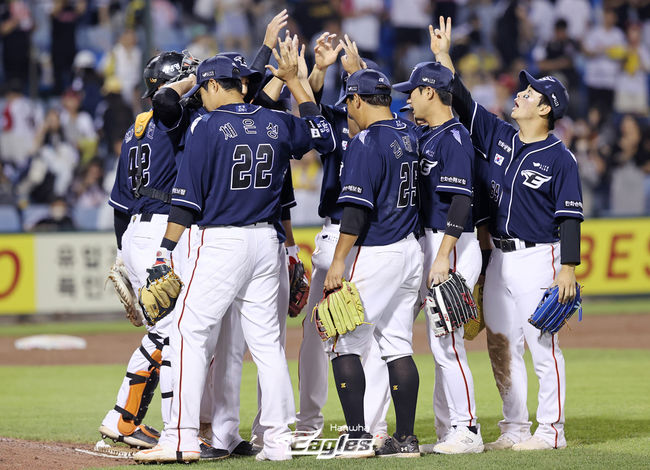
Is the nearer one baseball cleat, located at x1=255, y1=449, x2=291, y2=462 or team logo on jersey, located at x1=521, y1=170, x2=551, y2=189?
baseball cleat, located at x1=255, y1=449, x2=291, y2=462

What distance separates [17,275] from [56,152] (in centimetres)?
322

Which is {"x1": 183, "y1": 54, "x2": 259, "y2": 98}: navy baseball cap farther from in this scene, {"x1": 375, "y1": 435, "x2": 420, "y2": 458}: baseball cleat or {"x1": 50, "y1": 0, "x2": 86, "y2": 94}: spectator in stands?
{"x1": 50, "y1": 0, "x2": 86, "y2": 94}: spectator in stands

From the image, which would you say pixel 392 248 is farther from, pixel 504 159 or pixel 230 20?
pixel 230 20

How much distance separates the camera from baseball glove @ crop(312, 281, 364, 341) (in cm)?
561

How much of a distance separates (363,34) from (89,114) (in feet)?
19.0

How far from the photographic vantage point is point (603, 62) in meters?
19.6

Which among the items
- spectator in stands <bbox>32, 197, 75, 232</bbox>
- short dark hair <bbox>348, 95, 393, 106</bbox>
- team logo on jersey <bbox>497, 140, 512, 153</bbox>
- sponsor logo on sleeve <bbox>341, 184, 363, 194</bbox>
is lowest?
spectator in stands <bbox>32, 197, 75, 232</bbox>

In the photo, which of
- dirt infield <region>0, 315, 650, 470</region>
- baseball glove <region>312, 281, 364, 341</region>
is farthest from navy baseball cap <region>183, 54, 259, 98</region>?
dirt infield <region>0, 315, 650, 470</region>

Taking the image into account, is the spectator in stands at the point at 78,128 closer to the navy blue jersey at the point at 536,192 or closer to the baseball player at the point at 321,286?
the baseball player at the point at 321,286

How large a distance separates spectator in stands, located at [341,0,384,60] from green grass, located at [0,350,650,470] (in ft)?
31.6

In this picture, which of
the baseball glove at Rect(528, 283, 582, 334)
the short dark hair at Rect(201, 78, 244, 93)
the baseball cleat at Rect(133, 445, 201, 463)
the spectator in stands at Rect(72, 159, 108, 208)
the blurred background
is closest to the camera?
the baseball cleat at Rect(133, 445, 201, 463)

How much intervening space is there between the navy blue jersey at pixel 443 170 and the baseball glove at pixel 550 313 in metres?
0.65

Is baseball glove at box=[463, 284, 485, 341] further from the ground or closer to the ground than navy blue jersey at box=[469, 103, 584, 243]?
closer to the ground

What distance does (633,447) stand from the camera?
6.11 metres
